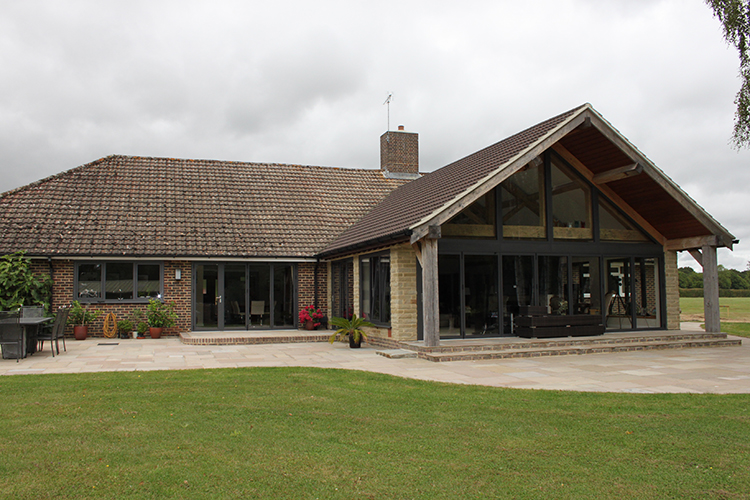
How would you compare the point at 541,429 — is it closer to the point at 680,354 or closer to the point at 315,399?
the point at 315,399

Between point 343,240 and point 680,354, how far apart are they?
899 centimetres

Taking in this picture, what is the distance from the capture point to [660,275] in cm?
1553

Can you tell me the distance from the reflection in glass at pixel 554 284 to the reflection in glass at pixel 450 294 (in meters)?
2.28

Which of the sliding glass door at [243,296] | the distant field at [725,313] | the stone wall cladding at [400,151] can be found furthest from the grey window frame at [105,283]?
the distant field at [725,313]

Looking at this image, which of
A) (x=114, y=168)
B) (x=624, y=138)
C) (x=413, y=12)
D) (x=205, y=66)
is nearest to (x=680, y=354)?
(x=624, y=138)

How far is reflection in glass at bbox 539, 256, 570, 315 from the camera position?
46.7 ft

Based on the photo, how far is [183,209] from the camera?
1802cm

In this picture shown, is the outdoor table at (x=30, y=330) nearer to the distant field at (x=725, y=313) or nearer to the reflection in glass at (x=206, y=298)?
the reflection in glass at (x=206, y=298)

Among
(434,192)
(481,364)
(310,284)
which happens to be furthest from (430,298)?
(310,284)

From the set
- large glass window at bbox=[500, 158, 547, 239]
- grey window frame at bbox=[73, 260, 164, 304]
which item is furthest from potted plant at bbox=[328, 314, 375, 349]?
grey window frame at bbox=[73, 260, 164, 304]

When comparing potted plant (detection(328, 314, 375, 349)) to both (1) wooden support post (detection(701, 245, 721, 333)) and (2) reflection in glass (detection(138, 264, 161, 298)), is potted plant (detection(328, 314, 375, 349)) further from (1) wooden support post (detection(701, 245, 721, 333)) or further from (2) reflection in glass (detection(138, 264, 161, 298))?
(1) wooden support post (detection(701, 245, 721, 333))

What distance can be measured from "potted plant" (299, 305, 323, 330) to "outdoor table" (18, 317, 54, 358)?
6932mm

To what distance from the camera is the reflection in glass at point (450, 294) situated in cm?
1332

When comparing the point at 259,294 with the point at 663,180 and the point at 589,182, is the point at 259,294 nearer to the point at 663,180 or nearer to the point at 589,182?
the point at 589,182
